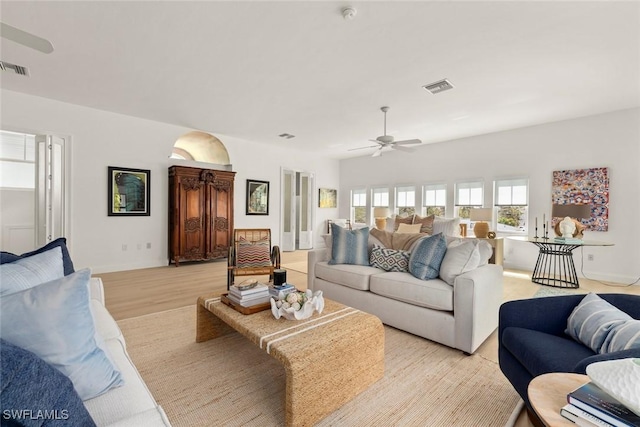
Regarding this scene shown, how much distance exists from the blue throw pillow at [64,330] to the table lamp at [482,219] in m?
6.21

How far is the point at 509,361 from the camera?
5.35ft

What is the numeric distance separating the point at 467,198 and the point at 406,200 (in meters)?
1.56

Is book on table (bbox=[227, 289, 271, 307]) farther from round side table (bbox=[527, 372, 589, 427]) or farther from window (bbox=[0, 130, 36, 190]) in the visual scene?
window (bbox=[0, 130, 36, 190])

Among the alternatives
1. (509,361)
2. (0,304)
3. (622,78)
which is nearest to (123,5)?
(0,304)

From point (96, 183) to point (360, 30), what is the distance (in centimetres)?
491

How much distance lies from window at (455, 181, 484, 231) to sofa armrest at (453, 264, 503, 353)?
4502mm

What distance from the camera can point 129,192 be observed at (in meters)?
5.19

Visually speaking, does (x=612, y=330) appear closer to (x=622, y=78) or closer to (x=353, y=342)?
(x=353, y=342)

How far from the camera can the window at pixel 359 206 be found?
8703mm

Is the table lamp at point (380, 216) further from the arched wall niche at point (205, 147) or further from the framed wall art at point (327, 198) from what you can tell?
the arched wall niche at point (205, 147)

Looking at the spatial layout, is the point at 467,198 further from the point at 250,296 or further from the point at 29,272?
the point at 29,272

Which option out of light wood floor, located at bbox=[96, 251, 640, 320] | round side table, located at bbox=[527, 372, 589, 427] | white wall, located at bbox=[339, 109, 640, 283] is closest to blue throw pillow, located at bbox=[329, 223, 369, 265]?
light wood floor, located at bbox=[96, 251, 640, 320]

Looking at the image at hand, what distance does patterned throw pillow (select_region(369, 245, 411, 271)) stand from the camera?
299 cm

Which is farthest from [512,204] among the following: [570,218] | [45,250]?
[45,250]
